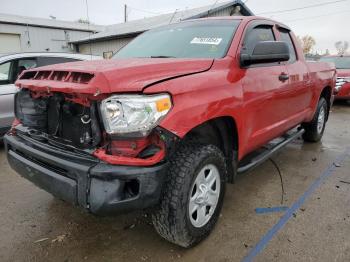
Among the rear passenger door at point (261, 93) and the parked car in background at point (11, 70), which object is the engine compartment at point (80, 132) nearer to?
the rear passenger door at point (261, 93)

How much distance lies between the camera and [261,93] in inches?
116

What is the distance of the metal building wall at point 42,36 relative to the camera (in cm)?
1966

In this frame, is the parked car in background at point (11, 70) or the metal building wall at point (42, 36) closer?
the parked car in background at point (11, 70)

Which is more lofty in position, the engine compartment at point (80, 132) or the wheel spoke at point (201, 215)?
the engine compartment at point (80, 132)

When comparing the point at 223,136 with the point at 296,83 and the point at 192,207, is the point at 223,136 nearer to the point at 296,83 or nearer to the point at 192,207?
the point at 192,207

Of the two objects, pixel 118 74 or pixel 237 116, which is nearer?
pixel 118 74

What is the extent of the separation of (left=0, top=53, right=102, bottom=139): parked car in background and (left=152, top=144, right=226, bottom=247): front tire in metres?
3.63

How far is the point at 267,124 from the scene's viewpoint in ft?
10.6

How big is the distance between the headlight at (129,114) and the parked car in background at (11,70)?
3.47 metres

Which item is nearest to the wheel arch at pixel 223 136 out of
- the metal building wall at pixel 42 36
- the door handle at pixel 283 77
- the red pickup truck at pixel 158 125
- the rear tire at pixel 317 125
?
the red pickup truck at pixel 158 125

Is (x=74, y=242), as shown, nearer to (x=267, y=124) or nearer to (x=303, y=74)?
(x=267, y=124)

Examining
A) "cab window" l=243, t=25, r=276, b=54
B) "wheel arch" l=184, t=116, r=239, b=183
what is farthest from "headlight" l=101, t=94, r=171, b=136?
"cab window" l=243, t=25, r=276, b=54

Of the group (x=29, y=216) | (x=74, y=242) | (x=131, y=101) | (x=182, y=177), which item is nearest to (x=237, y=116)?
(x=182, y=177)

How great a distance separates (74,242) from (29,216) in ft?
2.35
